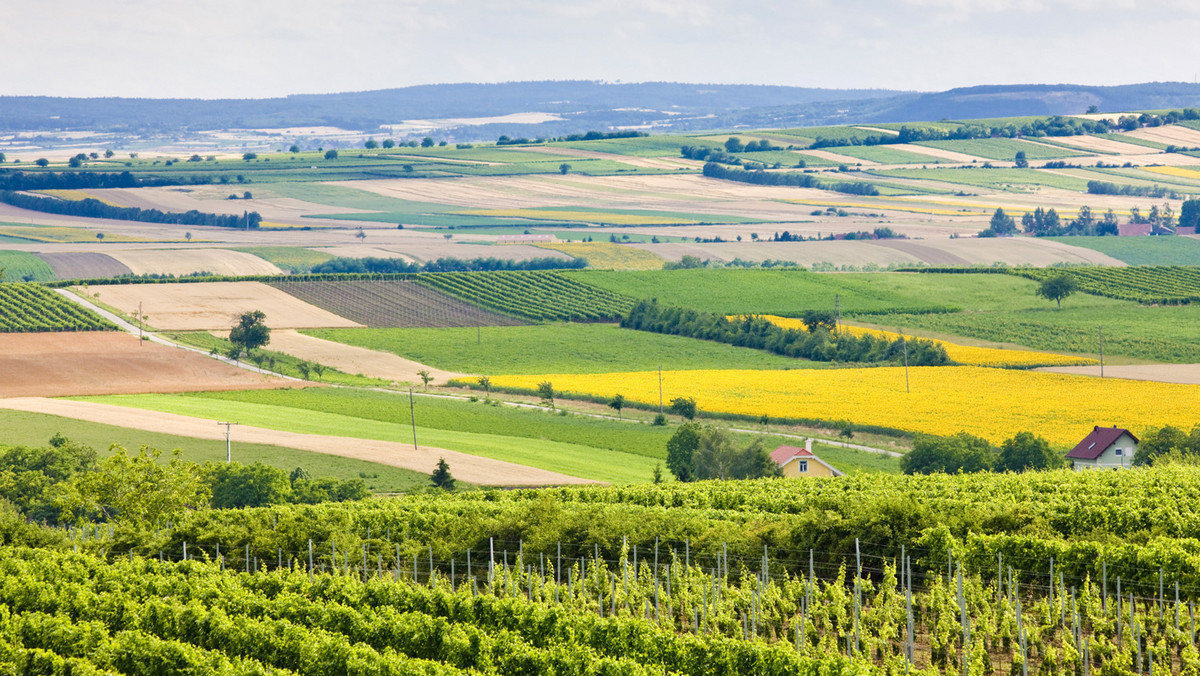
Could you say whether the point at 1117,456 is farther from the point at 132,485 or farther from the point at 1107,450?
the point at 132,485

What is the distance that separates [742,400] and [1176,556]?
173 feet

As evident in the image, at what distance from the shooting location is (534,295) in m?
130

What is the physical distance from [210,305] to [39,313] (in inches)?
586

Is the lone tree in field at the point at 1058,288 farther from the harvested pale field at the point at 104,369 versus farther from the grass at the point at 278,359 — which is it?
the harvested pale field at the point at 104,369

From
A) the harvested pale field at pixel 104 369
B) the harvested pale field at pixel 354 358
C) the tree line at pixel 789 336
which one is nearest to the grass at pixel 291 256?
the harvested pale field at pixel 354 358

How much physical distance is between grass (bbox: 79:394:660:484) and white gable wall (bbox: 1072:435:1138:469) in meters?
21.4

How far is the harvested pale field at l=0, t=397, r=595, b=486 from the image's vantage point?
65.9 m

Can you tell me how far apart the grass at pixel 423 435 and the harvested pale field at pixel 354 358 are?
A: 1114 centimetres

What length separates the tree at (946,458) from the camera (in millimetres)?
64562

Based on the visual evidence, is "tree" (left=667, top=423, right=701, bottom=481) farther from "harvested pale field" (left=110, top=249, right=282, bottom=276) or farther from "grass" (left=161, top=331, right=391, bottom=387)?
"harvested pale field" (left=110, top=249, right=282, bottom=276)

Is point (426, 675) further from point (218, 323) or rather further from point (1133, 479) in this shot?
point (218, 323)

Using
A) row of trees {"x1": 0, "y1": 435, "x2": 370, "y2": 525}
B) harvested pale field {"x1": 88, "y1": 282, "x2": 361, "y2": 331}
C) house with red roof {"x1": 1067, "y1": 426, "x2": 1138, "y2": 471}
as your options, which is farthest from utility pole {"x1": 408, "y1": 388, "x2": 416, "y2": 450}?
house with red roof {"x1": 1067, "y1": 426, "x2": 1138, "y2": 471}

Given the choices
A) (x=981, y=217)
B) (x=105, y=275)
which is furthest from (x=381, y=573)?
(x=981, y=217)

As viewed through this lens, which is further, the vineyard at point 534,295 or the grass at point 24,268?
the grass at point 24,268
